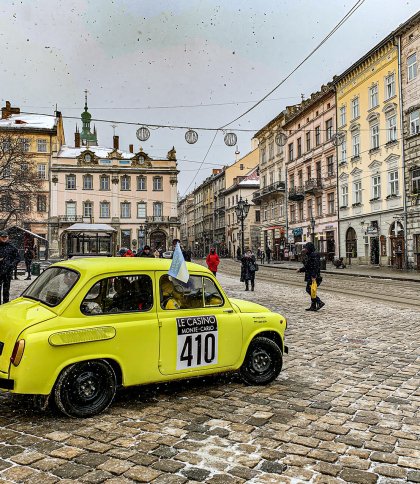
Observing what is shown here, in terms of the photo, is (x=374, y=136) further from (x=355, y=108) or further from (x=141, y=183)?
(x=141, y=183)

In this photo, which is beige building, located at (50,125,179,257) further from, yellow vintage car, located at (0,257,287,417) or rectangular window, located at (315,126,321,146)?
yellow vintage car, located at (0,257,287,417)

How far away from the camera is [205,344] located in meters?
5.23

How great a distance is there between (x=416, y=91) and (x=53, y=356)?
30348 mm

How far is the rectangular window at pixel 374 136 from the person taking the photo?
33.4 m

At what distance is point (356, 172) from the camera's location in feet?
118

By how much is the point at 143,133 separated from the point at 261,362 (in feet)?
42.8

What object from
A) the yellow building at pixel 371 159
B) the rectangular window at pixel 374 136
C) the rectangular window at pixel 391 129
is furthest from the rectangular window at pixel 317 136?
the rectangular window at pixel 391 129

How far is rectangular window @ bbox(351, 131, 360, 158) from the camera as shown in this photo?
35.9m

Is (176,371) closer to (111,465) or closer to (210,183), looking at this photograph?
(111,465)

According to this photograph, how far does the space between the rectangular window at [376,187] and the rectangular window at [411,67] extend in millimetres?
6955

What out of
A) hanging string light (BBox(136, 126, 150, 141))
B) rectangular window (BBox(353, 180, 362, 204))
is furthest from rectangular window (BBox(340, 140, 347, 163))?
hanging string light (BBox(136, 126, 150, 141))

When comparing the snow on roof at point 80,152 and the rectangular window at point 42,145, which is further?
the snow on roof at point 80,152

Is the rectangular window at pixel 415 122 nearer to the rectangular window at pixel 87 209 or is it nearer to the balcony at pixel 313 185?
the balcony at pixel 313 185

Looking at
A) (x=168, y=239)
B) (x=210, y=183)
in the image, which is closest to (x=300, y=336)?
(x=168, y=239)
